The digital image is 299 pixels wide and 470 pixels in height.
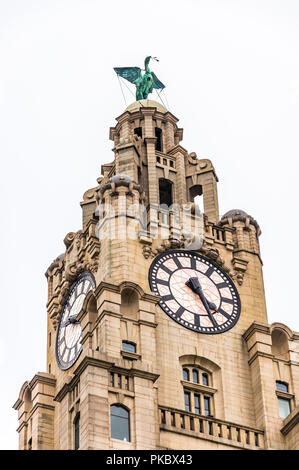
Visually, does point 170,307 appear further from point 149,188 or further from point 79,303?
point 149,188

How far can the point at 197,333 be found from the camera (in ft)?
181

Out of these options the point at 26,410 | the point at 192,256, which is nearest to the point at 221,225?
the point at 192,256

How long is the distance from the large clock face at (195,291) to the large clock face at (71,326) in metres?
3.28

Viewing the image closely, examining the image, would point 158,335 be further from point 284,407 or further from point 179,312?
point 284,407

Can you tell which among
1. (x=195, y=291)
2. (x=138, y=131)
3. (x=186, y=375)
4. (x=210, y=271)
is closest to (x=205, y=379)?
(x=186, y=375)

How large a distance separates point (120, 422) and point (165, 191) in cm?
1901

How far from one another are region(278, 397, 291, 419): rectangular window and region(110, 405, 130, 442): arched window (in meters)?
8.01

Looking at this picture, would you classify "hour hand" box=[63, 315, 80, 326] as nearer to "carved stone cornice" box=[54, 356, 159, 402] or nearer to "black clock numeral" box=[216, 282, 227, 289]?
"black clock numeral" box=[216, 282, 227, 289]

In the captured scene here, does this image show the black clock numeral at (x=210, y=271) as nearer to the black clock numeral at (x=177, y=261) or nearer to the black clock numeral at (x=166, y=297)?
the black clock numeral at (x=177, y=261)

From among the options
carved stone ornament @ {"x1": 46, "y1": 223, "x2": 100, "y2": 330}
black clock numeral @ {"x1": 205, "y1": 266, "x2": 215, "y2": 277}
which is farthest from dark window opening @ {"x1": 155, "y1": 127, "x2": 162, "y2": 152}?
black clock numeral @ {"x1": 205, "y1": 266, "x2": 215, "y2": 277}

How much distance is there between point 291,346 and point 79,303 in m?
9.61
